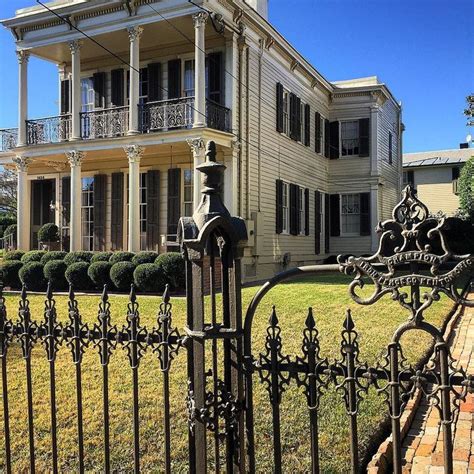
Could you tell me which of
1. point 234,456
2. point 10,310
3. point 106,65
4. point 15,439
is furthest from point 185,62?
point 234,456

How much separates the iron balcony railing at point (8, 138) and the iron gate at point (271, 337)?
54.2ft

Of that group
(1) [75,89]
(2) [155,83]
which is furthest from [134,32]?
(1) [75,89]

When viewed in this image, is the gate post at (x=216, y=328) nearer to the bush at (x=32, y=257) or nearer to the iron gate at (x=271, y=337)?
the iron gate at (x=271, y=337)

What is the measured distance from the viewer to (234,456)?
249 cm

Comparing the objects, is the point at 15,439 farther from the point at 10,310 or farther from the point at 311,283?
the point at 311,283

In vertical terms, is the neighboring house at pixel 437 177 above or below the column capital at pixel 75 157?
above

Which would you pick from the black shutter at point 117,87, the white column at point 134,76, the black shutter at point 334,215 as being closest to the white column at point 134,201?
the white column at point 134,76

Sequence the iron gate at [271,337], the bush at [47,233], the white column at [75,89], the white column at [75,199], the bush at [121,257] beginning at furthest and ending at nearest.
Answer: the bush at [47,233]
the white column at [75,89]
the white column at [75,199]
the bush at [121,257]
the iron gate at [271,337]

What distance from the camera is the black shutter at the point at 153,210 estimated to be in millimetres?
16297

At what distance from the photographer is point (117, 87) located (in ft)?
55.2

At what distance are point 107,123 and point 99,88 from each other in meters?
2.71

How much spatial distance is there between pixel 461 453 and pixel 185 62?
14.5 metres

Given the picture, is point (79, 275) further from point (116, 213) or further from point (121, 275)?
point (116, 213)

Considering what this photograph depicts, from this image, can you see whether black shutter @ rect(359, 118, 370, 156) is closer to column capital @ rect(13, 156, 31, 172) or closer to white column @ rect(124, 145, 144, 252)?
white column @ rect(124, 145, 144, 252)
